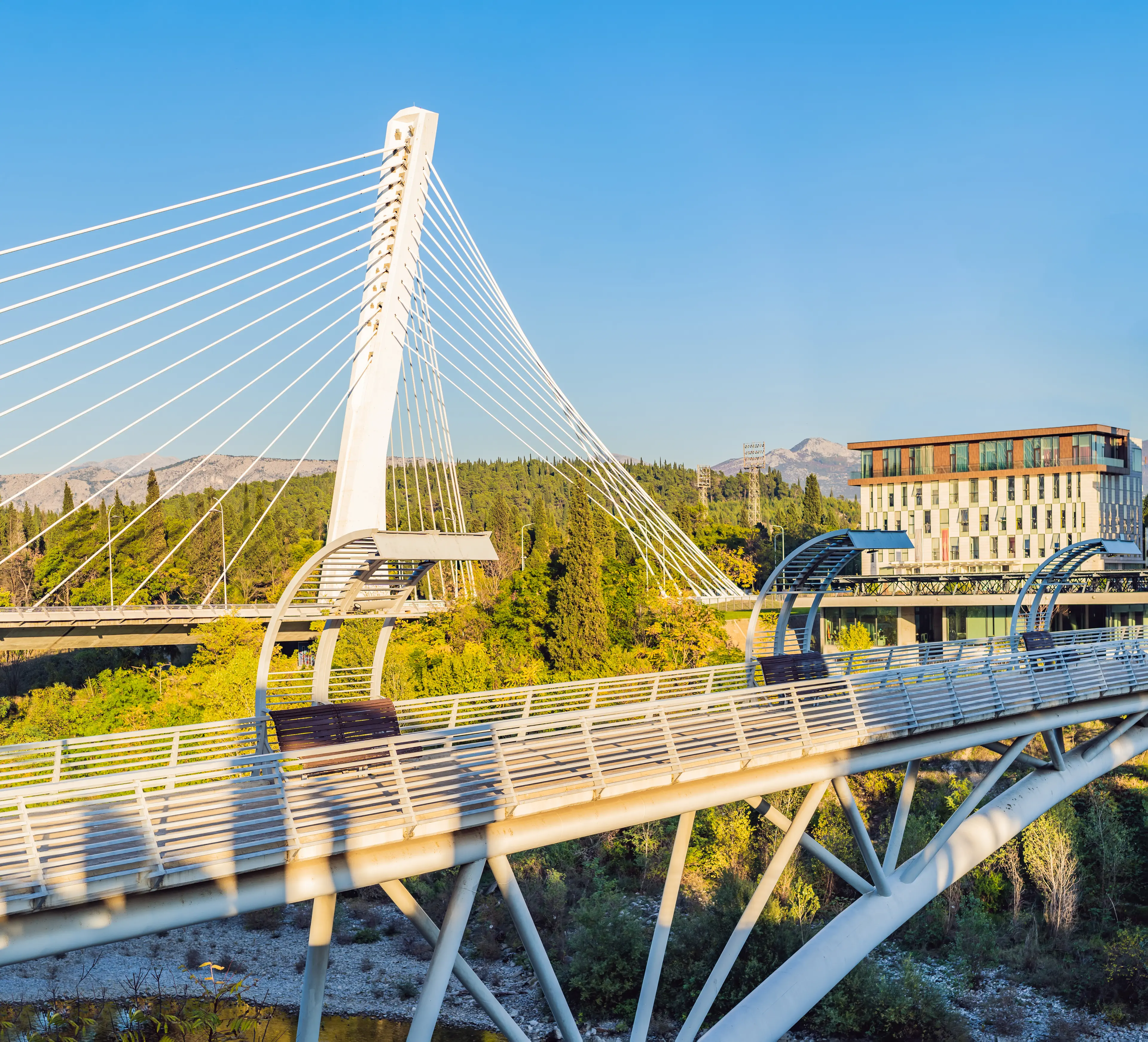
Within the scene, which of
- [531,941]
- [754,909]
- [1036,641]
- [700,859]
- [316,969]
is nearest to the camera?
[316,969]

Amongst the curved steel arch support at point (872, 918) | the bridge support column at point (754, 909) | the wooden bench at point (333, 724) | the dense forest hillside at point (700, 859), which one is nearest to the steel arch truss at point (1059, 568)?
the dense forest hillside at point (700, 859)

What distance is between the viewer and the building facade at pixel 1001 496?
183ft

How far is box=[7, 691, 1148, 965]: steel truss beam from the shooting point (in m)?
8.30

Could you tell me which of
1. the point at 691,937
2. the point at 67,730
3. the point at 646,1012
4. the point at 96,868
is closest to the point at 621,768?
the point at 646,1012

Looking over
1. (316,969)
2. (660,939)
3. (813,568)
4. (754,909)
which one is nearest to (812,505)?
(813,568)

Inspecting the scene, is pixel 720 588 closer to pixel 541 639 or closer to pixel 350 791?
pixel 541 639

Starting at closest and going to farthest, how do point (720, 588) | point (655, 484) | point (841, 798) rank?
point (841, 798)
point (720, 588)
point (655, 484)

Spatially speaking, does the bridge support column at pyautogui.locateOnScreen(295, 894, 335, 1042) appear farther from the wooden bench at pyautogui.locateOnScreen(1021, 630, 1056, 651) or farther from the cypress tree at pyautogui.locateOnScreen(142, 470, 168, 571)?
the cypress tree at pyautogui.locateOnScreen(142, 470, 168, 571)

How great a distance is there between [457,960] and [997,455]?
54295 millimetres

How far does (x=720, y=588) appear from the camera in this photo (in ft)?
139

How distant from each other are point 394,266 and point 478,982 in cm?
1107

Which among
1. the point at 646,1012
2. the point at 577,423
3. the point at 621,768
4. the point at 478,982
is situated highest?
the point at 577,423

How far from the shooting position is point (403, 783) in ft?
33.6

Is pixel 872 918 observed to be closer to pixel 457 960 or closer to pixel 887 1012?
pixel 457 960
